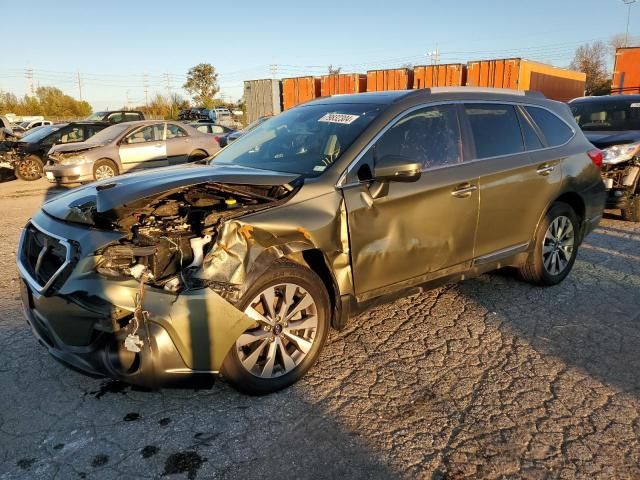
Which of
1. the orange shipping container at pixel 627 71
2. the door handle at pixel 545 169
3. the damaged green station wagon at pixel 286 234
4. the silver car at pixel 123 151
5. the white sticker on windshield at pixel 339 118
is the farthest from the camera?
the orange shipping container at pixel 627 71

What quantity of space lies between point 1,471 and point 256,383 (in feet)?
4.44

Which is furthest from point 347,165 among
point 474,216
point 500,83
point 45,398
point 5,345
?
point 500,83

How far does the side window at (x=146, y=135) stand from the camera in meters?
12.3

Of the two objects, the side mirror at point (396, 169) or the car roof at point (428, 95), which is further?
the car roof at point (428, 95)

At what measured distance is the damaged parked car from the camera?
720cm

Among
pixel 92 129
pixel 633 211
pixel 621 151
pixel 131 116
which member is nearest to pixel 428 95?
pixel 621 151

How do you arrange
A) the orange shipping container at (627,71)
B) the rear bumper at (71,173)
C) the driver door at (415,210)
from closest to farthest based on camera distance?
the driver door at (415,210)
the rear bumper at (71,173)
the orange shipping container at (627,71)

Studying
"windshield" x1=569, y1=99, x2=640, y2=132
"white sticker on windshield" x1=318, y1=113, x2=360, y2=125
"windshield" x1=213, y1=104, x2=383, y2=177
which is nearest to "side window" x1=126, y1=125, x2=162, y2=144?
"windshield" x1=213, y1=104, x2=383, y2=177

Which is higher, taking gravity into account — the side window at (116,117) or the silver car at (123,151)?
the side window at (116,117)

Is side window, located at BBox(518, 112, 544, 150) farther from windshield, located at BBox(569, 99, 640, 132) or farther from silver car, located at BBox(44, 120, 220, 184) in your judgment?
silver car, located at BBox(44, 120, 220, 184)

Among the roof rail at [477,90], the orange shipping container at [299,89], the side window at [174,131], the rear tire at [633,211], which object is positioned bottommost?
the rear tire at [633,211]

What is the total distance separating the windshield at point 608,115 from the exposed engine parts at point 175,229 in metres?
7.27

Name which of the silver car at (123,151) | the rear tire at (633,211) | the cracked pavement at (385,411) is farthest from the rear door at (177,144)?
the rear tire at (633,211)

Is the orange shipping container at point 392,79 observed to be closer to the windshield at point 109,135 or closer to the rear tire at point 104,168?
the windshield at point 109,135
